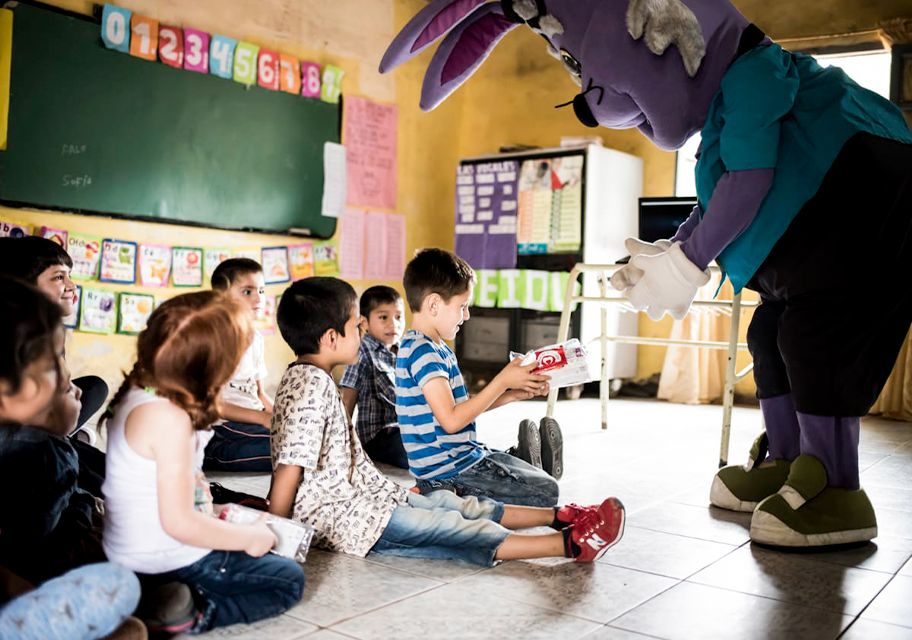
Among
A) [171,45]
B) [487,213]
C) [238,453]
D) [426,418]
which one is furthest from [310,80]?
[426,418]

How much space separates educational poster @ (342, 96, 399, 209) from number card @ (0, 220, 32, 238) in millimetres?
1924

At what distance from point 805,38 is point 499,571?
13.7ft

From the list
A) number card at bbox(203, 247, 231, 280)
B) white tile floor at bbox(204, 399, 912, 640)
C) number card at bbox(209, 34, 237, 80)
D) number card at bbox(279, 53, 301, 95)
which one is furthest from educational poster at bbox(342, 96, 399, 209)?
white tile floor at bbox(204, 399, 912, 640)

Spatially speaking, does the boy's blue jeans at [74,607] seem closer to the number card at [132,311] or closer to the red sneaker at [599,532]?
the red sneaker at [599,532]

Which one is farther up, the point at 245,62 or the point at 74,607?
the point at 245,62

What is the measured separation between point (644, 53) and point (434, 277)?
70 centimetres

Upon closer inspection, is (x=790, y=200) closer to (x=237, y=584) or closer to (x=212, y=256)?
(x=237, y=584)

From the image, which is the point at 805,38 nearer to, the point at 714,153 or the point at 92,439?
the point at 714,153

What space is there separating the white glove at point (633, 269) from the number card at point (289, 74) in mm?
3193

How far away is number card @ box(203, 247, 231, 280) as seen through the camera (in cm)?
452

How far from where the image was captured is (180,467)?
1.35m

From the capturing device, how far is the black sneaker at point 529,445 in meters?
2.55

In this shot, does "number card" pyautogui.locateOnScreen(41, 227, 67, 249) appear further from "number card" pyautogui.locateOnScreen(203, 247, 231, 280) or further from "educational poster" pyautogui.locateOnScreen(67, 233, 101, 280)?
"number card" pyautogui.locateOnScreen(203, 247, 231, 280)

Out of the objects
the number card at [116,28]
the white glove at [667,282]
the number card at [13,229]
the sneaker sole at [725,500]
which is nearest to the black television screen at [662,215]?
the sneaker sole at [725,500]
